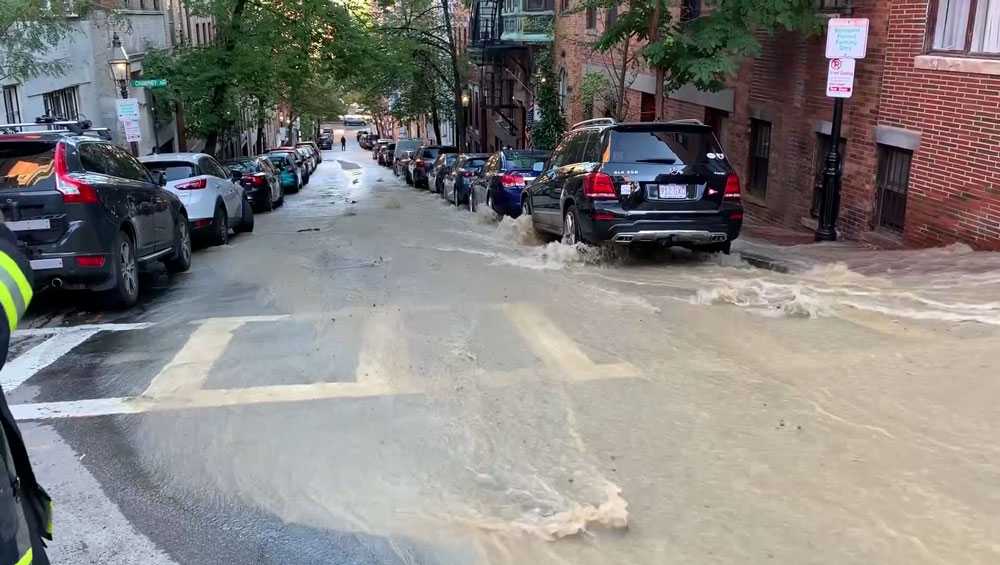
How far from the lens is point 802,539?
12.3 ft

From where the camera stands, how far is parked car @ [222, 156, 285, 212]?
73.6 feet

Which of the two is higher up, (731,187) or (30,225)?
(731,187)

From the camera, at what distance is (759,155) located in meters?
15.6

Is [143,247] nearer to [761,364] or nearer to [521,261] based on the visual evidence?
[521,261]

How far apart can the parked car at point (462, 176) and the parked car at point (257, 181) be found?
4.81 m

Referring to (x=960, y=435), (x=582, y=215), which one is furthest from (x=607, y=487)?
(x=582, y=215)

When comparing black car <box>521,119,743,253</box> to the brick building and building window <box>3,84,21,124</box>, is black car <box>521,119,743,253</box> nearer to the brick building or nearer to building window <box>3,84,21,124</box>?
the brick building

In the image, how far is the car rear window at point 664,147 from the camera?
32.1ft

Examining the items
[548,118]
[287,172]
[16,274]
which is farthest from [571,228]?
[287,172]

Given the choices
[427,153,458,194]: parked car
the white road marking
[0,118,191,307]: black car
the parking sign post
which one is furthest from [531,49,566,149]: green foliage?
the white road marking

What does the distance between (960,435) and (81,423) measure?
5044 mm

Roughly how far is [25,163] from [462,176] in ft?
48.7

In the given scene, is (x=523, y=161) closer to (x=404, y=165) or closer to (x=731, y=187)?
(x=731, y=187)

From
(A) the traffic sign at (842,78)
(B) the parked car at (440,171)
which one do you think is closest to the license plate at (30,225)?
(A) the traffic sign at (842,78)
